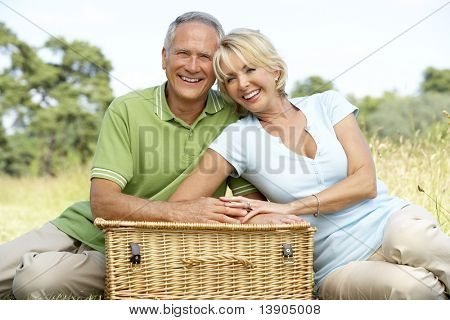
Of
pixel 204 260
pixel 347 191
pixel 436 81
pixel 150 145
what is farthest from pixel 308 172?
pixel 436 81

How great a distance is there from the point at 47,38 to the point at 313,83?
6.99m

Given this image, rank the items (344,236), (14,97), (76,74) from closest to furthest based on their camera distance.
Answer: (344,236)
(14,97)
(76,74)

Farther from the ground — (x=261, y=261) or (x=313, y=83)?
(x=313, y=83)

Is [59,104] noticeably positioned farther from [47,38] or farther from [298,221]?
[298,221]

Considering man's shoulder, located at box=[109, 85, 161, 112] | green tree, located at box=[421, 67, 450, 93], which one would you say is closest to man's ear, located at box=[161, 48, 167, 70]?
man's shoulder, located at box=[109, 85, 161, 112]

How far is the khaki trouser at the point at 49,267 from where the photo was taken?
2930 mm

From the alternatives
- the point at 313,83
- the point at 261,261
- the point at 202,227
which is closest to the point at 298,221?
the point at 261,261

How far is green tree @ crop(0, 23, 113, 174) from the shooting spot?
14633mm

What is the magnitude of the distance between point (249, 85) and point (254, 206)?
59 cm

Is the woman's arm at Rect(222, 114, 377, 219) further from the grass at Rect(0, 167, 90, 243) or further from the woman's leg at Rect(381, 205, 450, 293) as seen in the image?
the grass at Rect(0, 167, 90, 243)

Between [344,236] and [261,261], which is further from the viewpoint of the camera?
[344,236]

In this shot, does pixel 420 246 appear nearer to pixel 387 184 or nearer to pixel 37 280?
pixel 37 280

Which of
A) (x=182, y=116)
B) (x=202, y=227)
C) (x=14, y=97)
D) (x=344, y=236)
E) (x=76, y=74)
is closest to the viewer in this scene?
(x=202, y=227)

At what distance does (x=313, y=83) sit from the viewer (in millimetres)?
16797
